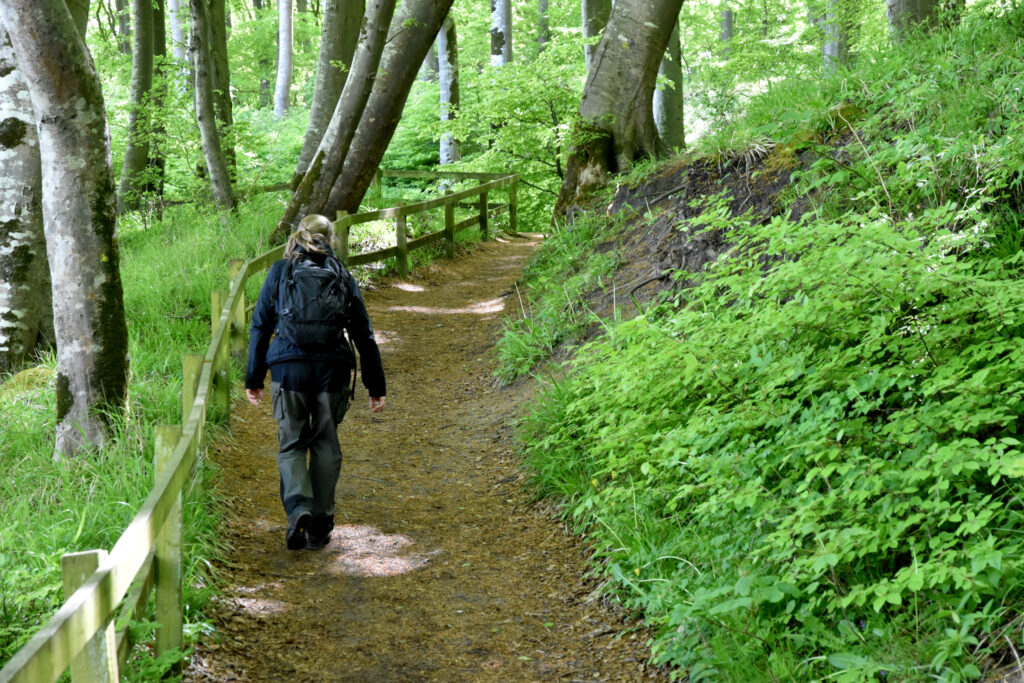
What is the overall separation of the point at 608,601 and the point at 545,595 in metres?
0.42

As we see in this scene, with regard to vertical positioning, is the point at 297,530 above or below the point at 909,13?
below

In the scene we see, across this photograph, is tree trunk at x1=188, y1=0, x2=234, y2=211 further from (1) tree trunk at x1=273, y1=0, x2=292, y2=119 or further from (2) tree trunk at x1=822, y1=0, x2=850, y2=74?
(1) tree trunk at x1=273, y1=0, x2=292, y2=119

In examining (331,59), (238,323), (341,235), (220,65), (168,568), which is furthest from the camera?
(220,65)

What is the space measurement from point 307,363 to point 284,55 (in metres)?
Answer: 24.6

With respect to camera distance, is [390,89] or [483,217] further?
[483,217]

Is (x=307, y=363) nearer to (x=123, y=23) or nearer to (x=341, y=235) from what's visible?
(x=341, y=235)

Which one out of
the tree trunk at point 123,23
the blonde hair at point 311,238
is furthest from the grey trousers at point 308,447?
the tree trunk at point 123,23

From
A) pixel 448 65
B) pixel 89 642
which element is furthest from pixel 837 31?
pixel 89 642

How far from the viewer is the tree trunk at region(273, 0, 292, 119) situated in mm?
25817

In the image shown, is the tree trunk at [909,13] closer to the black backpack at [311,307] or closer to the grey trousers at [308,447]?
the black backpack at [311,307]

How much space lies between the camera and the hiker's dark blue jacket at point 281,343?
17.1 ft

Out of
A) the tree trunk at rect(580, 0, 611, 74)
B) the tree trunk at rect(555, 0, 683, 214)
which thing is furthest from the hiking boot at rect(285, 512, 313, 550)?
the tree trunk at rect(580, 0, 611, 74)

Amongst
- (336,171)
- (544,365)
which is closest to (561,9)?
(336,171)

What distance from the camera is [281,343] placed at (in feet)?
17.2
